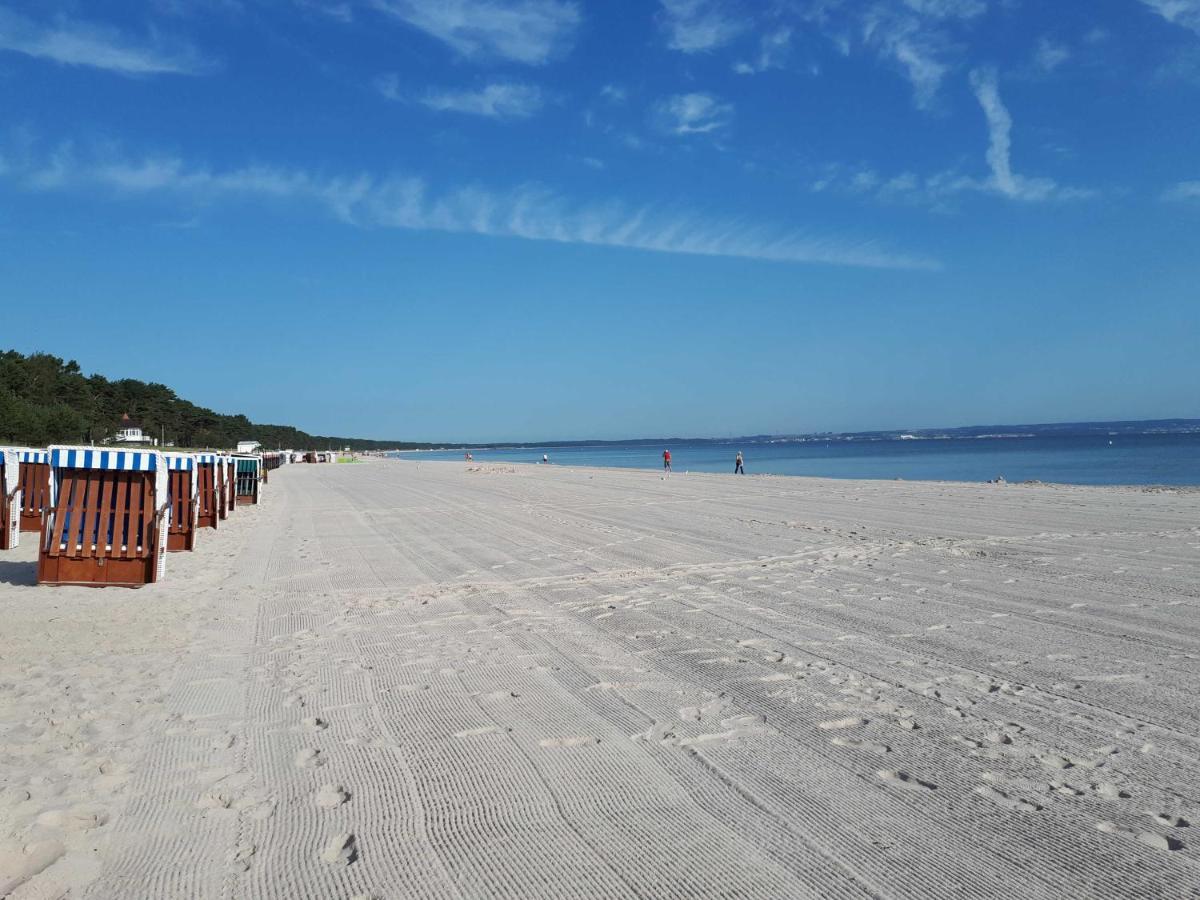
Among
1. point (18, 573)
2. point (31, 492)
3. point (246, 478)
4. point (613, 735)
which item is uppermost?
point (31, 492)

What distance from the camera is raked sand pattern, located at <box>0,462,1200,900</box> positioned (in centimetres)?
288

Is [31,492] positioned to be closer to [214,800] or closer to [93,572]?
[93,572]

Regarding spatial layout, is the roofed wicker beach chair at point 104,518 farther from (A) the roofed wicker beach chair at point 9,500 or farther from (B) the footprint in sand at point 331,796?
(B) the footprint in sand at point 331,796

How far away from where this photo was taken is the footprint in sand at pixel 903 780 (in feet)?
11.4

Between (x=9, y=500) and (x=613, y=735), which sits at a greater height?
(x=9, y=500)

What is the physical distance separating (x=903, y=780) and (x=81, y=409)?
329ft

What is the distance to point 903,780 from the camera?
3527 millimetres

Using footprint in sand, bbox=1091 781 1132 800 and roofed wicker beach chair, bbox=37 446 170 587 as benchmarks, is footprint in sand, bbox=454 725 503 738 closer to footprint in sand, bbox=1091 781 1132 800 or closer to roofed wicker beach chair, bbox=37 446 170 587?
footprint in sand, bbox=1091 781 1132 800

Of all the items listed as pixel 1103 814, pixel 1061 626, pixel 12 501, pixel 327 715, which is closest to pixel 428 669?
pixel 327 715

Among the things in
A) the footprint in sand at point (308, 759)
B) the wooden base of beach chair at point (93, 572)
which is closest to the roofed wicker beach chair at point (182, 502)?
the wooden base of beach chair at point (93, 572)


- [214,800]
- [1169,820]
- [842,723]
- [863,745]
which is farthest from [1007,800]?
[214,800]

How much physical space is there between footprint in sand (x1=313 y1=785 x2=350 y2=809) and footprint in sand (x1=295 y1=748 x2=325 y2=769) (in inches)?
11.0

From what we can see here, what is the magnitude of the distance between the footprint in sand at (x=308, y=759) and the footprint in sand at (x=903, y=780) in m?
2.59

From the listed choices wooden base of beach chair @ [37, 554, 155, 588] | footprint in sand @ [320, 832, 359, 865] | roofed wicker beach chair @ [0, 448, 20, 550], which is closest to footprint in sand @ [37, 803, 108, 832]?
footprint in sand @ [320, 832, 359, 865]
